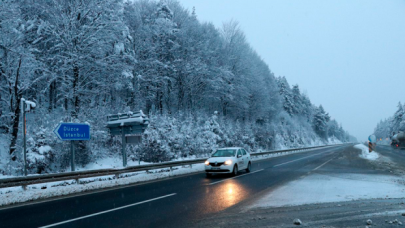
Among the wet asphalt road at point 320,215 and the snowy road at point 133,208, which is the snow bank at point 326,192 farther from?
the snowy road at point 133,208

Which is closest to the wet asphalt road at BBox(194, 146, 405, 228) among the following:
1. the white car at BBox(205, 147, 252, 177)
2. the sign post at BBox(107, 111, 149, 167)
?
the white car at BBox(205, 147, 252, 177)

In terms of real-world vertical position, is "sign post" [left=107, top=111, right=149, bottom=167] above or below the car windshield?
above

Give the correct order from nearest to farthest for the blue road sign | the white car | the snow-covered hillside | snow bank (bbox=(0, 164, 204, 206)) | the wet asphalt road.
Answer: the wet asphalt road < snow bank (bbox=(0, 164, 204, 206)) < the blue road sign < the white car < the snow-covered hillside

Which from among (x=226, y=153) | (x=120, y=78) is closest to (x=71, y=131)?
(x=226, y=153)

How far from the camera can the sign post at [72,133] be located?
48.8 feet

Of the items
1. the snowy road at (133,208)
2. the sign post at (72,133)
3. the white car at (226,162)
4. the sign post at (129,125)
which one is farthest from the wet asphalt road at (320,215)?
the sign post at (129,125)

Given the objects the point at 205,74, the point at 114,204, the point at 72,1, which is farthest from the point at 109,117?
the point at 205,74

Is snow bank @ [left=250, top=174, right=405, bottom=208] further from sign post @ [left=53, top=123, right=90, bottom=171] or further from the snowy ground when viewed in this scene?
sign post @ [left=53, top=123, right=90, bottom=171]

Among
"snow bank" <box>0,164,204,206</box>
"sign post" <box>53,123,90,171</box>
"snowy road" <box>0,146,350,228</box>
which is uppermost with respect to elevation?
"sign post" <box>53,123,90,171</box>

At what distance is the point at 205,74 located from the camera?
37719 mm

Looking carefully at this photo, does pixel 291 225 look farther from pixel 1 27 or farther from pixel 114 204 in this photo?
pixel 1 27

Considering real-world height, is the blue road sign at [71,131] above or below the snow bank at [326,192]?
above

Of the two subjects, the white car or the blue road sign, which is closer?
the blue road sign

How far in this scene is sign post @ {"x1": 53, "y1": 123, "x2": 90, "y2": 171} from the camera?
14859 millimetres
